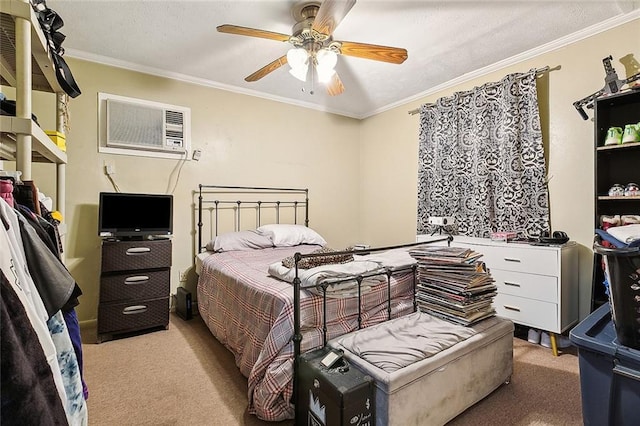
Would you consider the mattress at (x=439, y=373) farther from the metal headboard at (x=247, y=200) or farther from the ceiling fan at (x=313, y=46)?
the metal headboard at (x=247, y=200)

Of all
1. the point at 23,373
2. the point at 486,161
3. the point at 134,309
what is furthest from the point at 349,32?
the point at 134,309

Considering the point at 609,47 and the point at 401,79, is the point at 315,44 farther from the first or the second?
the point at 609,47

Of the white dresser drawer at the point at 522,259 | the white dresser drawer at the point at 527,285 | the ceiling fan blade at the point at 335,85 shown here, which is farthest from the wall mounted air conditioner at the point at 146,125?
the white dresser drawer at the point at 527,285

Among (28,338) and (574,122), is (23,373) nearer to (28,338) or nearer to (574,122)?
(28,338)

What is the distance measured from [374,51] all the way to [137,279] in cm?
270

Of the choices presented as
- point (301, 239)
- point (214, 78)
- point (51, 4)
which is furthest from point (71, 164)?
point (301, 239)

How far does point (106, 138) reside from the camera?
9.61 feet

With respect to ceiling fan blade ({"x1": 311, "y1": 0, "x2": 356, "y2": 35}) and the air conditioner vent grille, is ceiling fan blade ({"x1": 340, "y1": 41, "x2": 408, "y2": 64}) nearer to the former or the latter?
ceiling fan blade ({"x1": 311, "y1": 0, "x2": 356, "y2": 35})

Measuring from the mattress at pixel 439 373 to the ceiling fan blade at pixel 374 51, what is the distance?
1.77 m

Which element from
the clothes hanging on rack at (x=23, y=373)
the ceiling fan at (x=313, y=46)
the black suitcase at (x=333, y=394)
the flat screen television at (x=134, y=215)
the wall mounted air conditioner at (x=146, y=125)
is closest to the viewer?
the clothes hanging on rack at (x=23, y=373)

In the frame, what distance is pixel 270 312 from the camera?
1633mm

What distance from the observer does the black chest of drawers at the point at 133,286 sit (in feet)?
8.35

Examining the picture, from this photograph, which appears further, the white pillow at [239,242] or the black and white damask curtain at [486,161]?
the white pillow at [239,242]

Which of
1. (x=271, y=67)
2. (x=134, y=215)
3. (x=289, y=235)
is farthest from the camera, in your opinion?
(x=289, y=235)
